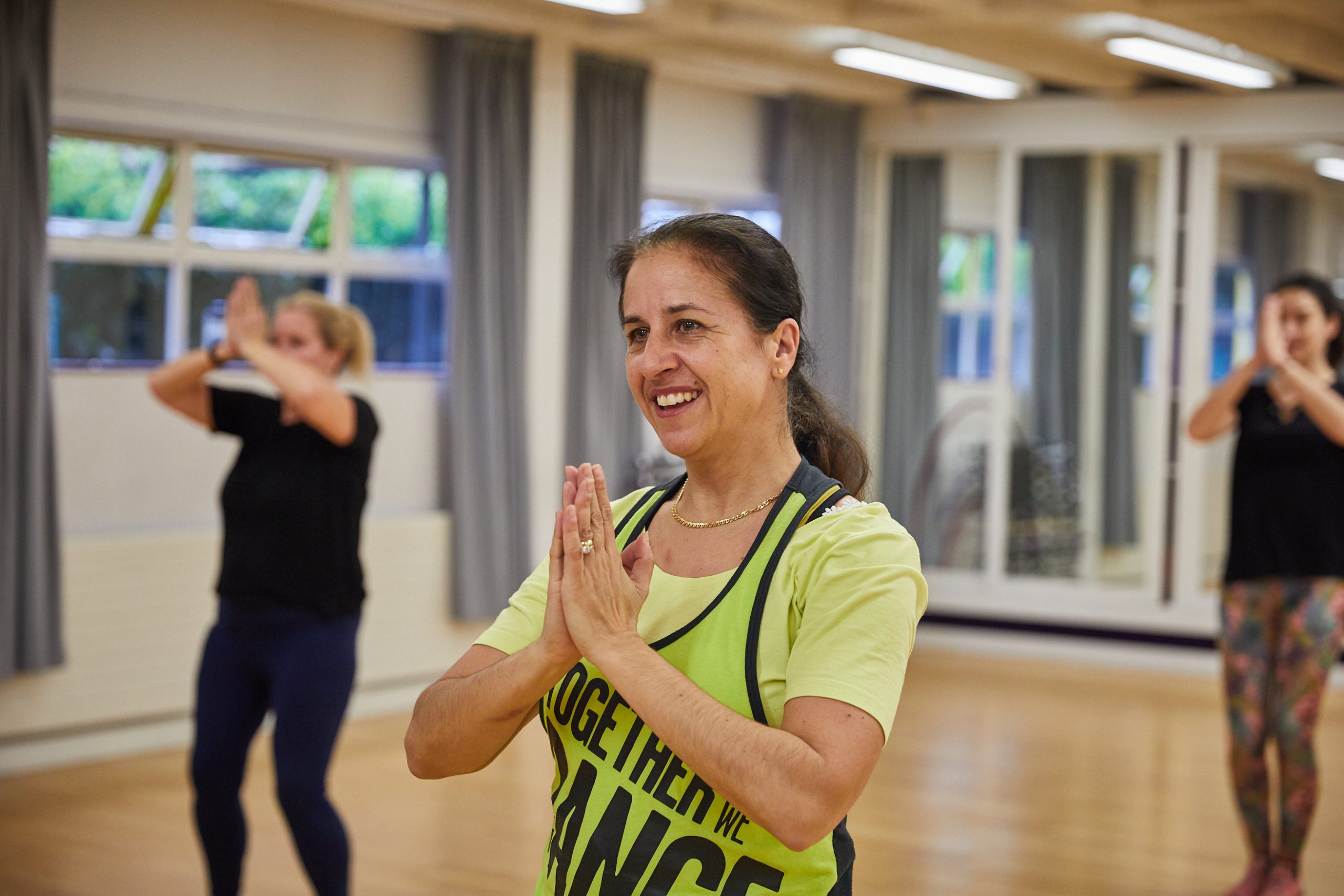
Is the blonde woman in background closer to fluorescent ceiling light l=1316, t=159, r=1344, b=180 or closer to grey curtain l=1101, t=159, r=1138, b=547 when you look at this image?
grey curtain l=1101, t=159, r=1138, b=547

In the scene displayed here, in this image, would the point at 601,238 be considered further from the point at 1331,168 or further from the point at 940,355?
the point at 1331,168

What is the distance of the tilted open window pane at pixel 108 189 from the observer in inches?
207

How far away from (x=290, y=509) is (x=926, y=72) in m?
4.91

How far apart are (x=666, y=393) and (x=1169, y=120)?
674 centimetres

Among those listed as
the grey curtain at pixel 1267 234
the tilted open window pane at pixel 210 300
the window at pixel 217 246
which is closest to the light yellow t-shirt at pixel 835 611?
the window at pixel 217 246

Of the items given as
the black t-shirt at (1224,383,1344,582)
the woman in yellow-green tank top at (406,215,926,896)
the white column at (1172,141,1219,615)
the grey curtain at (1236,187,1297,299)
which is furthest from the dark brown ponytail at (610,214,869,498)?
the grey curtain at (1236,187,1297,299)

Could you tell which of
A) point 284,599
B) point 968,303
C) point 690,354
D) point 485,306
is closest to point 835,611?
point 690,354

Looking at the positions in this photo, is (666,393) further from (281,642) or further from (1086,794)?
(1086,794)

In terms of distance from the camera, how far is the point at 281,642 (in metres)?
2.98

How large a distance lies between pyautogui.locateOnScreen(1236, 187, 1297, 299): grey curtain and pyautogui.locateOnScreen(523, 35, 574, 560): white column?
4.69 metres

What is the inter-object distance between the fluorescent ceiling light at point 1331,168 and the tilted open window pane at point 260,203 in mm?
5809

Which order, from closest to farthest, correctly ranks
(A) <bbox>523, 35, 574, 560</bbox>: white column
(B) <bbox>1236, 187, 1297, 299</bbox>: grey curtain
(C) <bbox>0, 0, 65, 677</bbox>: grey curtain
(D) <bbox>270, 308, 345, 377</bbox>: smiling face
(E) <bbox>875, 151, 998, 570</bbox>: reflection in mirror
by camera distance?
(D) <bbox>270, 308, 345, 377</bbox>: smiling face
(C) <bbox>0, 0, 65, 677</bbox>: grey curtain
(A) <bbox>523, 35, 574, 560</bbox>: white column
(E) <bbox>875, 151, 998, 570</bbox>: reflection in mirror
(B) <bbox>1236, 187, 1297, 299</bbox>: grey curtain

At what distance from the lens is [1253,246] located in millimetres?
9008

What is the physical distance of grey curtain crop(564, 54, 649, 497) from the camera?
21.9 ft
